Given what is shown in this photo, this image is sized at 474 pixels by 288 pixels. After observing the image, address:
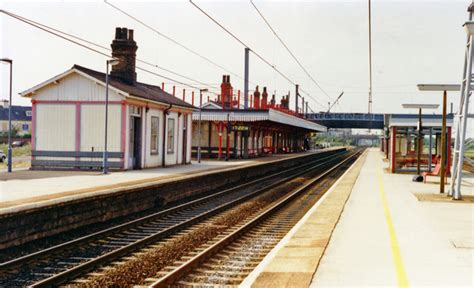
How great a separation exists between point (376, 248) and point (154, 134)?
19.3 metres

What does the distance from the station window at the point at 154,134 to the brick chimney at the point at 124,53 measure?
2.64 metres

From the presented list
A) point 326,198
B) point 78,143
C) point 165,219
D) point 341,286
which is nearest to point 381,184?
point 326,198

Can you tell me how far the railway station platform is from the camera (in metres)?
7.19

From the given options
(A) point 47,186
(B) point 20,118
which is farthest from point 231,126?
(B) point 20,118

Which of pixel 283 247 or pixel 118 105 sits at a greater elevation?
pixel 118 105

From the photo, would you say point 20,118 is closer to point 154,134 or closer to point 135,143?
point 154,134

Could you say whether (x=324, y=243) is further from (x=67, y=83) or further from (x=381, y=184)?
(x=67, y=83)

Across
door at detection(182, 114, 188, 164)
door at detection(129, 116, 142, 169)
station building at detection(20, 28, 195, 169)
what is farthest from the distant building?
door at detection(129, 116, 142, 169)

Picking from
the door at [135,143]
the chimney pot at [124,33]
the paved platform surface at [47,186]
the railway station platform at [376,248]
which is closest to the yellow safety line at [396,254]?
the railway station platform at [376,248]

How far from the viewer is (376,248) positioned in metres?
9.23

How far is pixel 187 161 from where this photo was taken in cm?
3341

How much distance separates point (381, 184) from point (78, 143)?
471 inches

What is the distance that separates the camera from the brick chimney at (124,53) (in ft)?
93.2

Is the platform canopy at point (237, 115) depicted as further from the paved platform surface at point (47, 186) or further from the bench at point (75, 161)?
the paved platform surface at point (47, 186)
